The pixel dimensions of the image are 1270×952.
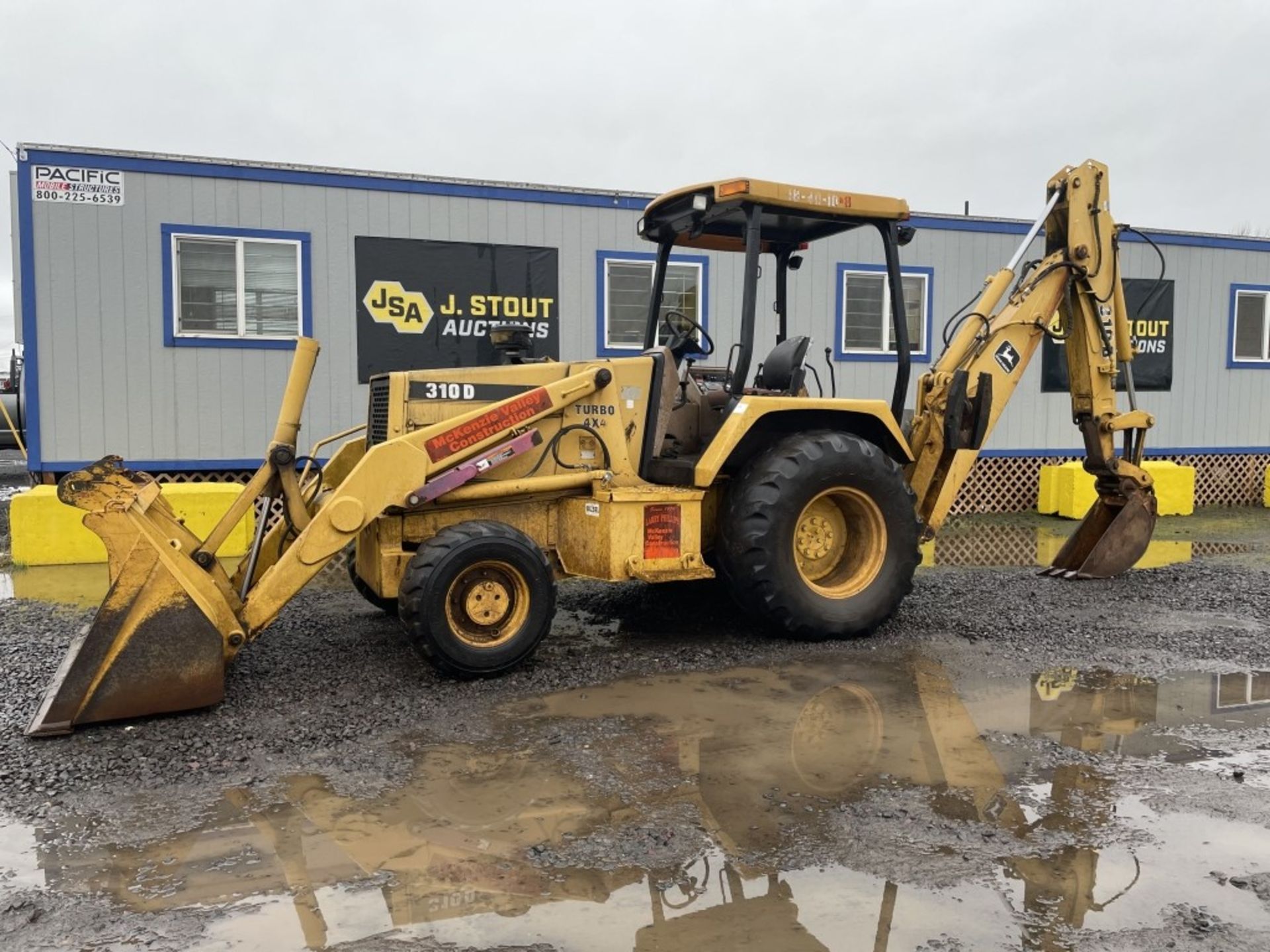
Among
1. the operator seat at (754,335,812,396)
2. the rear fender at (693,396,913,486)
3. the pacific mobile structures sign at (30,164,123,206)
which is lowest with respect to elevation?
the rear fender at (693,396,913,486)

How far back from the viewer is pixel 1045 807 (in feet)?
12.6

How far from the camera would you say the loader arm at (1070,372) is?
23.1ft

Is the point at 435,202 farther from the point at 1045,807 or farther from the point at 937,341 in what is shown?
the point at 1045,807

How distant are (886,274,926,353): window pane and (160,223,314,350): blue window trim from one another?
673 centimetres

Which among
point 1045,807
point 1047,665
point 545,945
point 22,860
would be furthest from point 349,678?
point 1047,665

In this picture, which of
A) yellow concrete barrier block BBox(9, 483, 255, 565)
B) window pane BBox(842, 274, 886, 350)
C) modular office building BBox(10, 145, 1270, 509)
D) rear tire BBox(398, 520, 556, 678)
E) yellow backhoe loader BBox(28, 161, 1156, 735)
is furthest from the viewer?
window pane BBox(842, 274, 886, 350)

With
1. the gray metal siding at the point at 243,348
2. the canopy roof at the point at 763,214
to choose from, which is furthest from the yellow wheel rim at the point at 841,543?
the gray metal siding at the point at 243,348

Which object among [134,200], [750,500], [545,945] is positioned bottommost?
[545,945]

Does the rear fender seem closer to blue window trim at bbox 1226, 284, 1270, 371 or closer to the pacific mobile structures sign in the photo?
the pacific mobile structures sign

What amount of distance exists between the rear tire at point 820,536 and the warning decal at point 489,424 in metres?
1.32

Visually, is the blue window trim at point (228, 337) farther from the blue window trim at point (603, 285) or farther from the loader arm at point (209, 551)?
the loader arm at point (209, 551)

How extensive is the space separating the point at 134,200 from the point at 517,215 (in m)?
3.72

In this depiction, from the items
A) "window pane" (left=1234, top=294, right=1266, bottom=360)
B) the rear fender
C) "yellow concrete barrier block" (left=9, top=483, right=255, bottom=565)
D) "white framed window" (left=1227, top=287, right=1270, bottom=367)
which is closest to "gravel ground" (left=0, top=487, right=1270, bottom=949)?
the rear fender

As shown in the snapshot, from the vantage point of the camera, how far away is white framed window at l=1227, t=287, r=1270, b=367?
14062 millimetres
